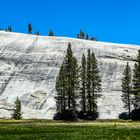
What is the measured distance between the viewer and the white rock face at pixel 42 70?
125 meters

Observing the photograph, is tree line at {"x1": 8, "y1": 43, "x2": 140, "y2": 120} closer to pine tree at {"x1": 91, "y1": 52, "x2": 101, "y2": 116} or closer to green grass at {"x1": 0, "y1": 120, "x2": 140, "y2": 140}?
pine tree at {"x1": 91, "y1": 52, "x2": 101, "y2": 116}

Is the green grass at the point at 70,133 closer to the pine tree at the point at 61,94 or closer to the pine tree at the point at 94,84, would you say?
the pine tree at the point at 61,94

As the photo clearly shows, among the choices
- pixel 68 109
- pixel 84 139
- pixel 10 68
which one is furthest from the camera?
pixel 10 68

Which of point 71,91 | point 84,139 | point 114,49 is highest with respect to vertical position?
point 114,49

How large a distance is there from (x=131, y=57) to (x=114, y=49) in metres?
A: 11.4

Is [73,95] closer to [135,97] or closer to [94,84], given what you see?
Result: [94,84]

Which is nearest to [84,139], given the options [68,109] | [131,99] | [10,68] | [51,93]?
[68,109]

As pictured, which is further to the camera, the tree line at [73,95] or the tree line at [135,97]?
the tree line at [135,97]

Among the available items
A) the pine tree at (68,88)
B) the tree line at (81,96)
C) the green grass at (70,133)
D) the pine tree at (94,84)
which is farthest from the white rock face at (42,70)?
the green grass at (70,133)

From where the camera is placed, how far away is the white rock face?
125 meters

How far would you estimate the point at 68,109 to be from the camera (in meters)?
115

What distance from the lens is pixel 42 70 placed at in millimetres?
146625

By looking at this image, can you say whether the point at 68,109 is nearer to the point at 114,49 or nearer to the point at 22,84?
the point at 22,84

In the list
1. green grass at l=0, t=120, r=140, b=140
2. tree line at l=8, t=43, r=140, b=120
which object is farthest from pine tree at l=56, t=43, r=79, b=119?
green grass at l=0, t=120, r=140, b=140
